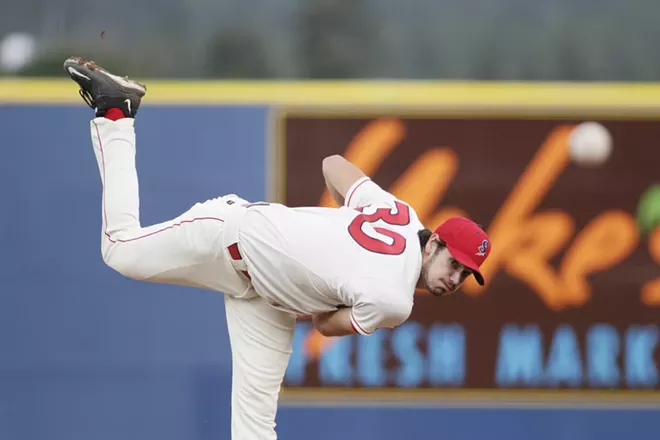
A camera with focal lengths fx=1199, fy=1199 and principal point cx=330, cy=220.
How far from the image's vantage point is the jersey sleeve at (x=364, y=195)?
4.79m

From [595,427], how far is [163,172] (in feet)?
9.85

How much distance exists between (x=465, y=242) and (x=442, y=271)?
140 millimetres

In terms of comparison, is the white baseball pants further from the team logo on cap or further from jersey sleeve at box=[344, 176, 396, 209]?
the team logo on cap

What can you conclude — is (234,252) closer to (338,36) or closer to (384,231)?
(384,231)

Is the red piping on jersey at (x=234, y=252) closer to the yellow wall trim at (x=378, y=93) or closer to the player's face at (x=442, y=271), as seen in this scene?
the player's face at (x=442, y=271)

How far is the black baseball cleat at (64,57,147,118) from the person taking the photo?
4754mm

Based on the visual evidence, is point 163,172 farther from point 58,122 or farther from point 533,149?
point 533,149

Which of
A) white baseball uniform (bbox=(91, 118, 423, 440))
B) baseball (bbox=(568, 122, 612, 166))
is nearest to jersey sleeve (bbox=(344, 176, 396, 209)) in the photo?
white baseball uniform (bbox=(91, 118, 423, 440))

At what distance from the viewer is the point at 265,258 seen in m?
4.54

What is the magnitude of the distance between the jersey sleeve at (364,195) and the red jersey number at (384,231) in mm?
69

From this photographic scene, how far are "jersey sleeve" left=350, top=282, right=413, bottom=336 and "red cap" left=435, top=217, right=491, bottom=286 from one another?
0.25 metres

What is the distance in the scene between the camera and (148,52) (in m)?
7.24

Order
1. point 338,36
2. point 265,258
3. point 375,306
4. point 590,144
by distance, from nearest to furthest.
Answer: point 375,306 < point 265,258 < point 590,144 < point 338,36

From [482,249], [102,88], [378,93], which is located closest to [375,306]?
[482,249]
